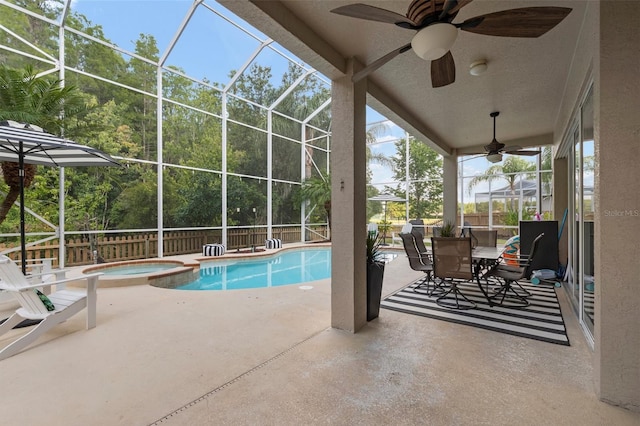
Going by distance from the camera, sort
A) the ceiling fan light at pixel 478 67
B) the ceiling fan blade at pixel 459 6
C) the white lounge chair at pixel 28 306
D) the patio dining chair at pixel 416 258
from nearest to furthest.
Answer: the ceiling fan blade at pixel 459 6
the white lounge chair at pixel 28 306
the ceiling fan light at pixel 478 67
the patio dining chair at pixel 416 258

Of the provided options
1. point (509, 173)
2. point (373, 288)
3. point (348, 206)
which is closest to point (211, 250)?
point (373, 288)

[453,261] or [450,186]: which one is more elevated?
[450,186]

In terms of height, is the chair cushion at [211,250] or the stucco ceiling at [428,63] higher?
the stucco ceiling at [428,63]

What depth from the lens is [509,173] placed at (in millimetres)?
10070

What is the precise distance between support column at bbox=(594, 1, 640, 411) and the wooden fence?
26.5 feet

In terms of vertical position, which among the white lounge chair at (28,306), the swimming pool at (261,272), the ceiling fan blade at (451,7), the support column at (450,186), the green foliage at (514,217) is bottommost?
the swimming pool at (261,272)

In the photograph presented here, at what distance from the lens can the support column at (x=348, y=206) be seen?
2951 millimetres

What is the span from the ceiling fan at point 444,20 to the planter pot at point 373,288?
7.15 ft

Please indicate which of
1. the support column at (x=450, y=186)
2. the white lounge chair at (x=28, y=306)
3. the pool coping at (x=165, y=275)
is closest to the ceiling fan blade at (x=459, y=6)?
the white lounge chair at (x=28, y=306)

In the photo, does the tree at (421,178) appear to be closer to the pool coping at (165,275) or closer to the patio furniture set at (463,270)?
the pool coping at (165,275)

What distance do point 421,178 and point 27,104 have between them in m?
13.4

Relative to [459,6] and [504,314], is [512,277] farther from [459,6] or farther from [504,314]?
[459,6]

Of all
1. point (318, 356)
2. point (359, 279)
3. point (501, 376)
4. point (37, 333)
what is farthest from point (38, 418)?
point (501, 376)

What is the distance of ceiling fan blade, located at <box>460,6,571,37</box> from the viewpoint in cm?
167
